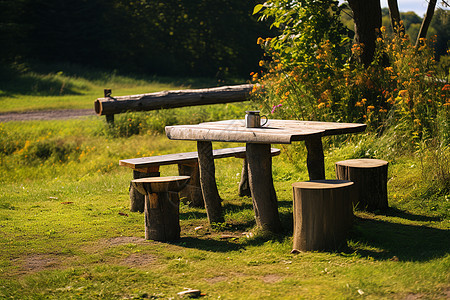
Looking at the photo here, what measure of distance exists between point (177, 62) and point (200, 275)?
32092mm

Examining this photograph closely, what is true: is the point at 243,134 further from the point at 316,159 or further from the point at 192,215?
the point at 192,215

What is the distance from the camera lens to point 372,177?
5906mm

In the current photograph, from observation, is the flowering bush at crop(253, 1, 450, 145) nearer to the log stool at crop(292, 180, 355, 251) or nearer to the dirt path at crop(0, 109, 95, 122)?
the log stool at crop(292, 180, 355, 251)

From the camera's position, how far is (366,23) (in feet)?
31.3

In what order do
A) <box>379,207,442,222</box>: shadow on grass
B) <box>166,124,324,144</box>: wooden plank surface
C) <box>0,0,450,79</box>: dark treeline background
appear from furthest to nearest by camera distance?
<box>0,0,450,79</box>: dark treeline background → <box>379,207,442,222</box>: shadow on grass → <box>166,124,324,144</box>: wooden plank surface

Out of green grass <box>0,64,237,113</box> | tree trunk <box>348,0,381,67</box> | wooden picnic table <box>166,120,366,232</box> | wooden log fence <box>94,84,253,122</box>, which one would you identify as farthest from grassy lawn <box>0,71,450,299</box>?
green grass <box>0,64,237,113</box>

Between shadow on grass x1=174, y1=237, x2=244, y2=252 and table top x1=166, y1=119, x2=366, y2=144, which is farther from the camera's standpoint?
shadow on grass x1=174, y1=237, x2=244, y2=252

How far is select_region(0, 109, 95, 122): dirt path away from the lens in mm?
15542

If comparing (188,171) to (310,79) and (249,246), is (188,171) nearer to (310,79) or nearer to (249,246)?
(249,246)

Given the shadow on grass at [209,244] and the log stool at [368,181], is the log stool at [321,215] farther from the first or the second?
the log stool at [368,181]

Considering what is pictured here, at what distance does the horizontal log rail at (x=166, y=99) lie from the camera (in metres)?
12.6

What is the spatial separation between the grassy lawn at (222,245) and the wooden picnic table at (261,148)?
227 millimetres

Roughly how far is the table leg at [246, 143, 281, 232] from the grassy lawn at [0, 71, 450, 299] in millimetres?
161

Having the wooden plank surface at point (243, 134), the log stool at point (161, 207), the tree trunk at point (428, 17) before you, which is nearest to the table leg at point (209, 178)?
the wooden plank surface at point (243, 134)
